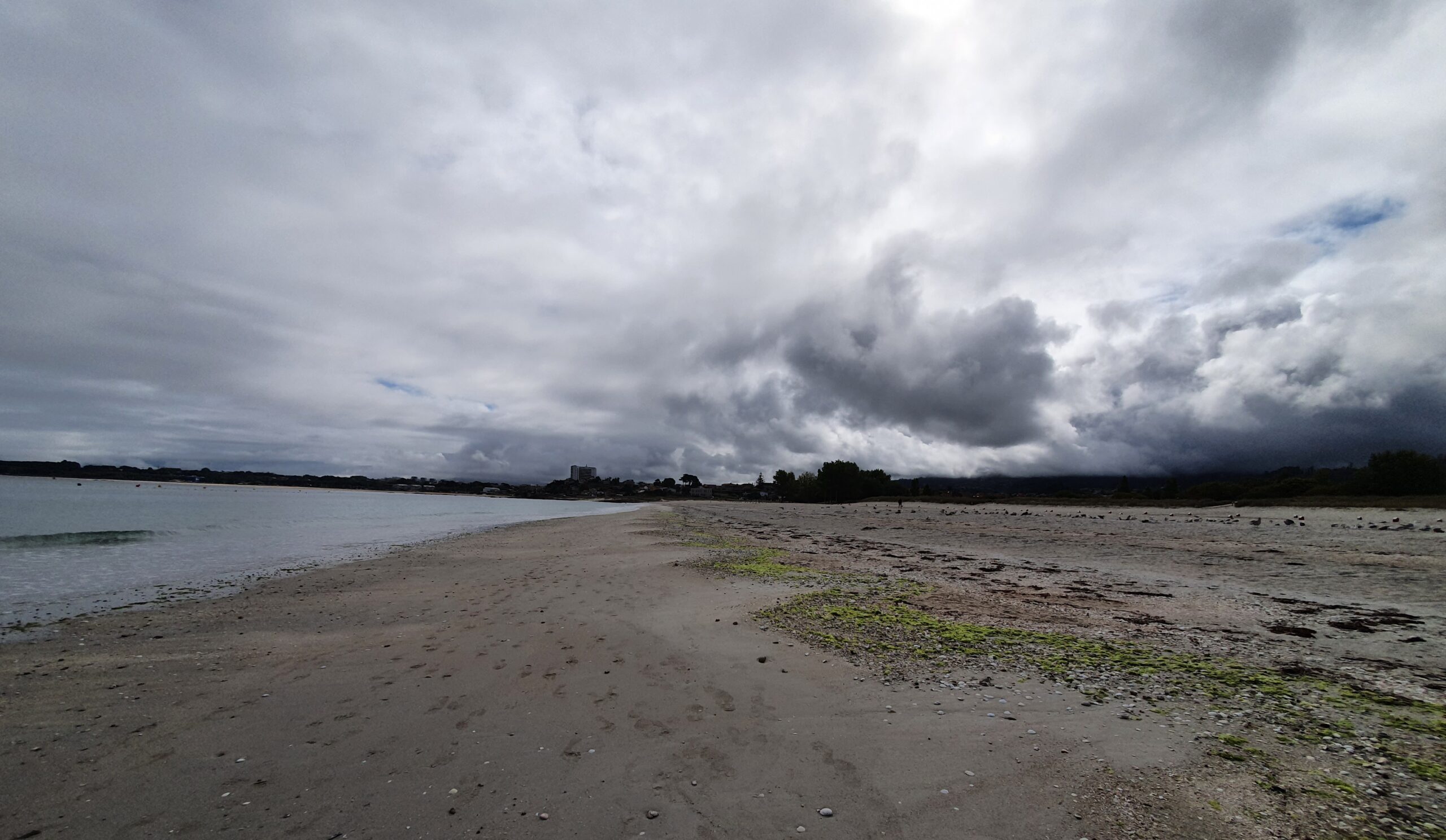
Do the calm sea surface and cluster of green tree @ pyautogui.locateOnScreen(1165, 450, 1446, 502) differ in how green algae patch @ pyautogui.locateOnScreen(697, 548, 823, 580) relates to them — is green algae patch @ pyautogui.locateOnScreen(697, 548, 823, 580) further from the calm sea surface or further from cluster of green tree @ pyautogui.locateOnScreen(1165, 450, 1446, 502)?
cluster of green tree @ pyautogui.locateOnScreen(1165, 450, 1446, 502)

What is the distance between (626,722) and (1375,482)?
65888mm

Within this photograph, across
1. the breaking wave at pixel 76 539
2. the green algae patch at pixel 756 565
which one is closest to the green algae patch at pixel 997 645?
the green algae patch at pixel 756 565

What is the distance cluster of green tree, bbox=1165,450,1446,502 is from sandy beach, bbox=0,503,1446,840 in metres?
46.7

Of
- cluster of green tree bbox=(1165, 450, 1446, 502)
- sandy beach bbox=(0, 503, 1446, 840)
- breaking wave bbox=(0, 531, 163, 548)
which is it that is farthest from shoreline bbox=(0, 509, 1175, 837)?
cluster of green tree bbox=(1165, 450, 1446, 502)

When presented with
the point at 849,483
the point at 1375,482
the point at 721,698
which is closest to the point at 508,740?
the point at 721,698

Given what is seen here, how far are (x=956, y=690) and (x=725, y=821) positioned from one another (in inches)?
141

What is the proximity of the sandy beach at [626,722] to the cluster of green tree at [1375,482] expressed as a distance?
46.7 metres

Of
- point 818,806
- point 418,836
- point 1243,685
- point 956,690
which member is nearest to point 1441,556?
point 1243,685

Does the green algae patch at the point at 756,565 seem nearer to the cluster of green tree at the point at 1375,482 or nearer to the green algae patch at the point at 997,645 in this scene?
the green algae patch at the point at 997,645

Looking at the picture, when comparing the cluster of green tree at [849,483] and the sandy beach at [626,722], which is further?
the cluster of green tree at [849,483]

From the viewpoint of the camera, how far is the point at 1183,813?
13.1 ft

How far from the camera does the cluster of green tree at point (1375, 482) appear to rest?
4194cm

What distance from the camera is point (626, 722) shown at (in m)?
6.19

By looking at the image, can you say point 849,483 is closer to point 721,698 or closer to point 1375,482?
point 1375,482
